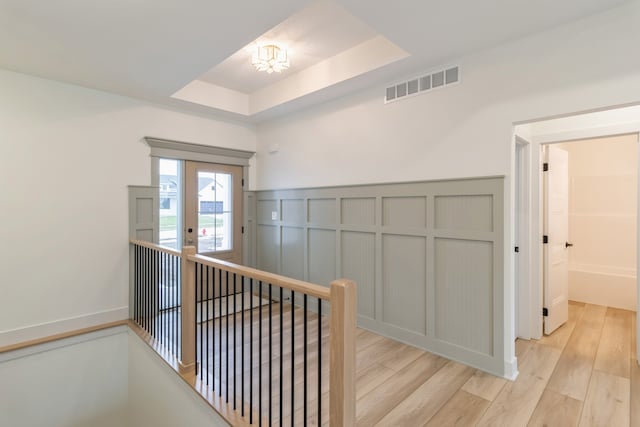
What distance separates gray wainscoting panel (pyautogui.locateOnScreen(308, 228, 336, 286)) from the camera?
3715 millimetres

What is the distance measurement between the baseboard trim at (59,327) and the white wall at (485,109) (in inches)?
111

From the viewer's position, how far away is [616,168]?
166 inches

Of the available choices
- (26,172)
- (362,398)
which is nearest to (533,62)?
(362,398)

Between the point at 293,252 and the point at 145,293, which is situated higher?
the point at 293,252

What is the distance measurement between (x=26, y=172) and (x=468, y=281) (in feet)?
14.0

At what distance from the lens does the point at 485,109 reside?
2539 mm

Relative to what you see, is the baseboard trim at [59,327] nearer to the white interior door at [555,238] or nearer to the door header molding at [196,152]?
the door header molding at [196,152]

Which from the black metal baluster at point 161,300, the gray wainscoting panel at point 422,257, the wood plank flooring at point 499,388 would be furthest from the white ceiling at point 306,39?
the wood plank flooring at point 499,388

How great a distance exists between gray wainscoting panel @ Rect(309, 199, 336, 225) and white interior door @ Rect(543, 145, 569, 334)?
231cm

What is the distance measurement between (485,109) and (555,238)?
1.89 metres

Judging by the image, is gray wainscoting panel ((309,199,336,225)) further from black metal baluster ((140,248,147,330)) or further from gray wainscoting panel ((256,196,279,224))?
black metal baluster ((140,248,147,330))

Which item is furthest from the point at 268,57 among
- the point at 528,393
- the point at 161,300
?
the point at 528,393

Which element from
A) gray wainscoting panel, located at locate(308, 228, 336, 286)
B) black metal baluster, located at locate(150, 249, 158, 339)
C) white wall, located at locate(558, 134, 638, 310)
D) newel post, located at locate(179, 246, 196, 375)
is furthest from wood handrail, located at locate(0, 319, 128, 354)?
white wall, located at locate(558, 134, 638, 310)

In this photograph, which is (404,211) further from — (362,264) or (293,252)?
(293,252)
